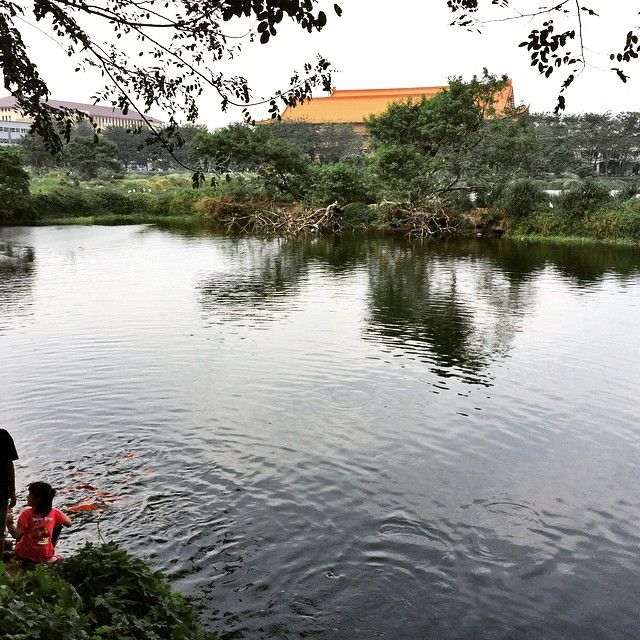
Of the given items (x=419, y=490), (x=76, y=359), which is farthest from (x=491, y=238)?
(x=419, y=490)

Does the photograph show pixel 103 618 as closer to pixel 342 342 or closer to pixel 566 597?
pixel 566 597

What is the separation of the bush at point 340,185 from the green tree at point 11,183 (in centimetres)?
2518

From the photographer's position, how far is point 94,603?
481cm

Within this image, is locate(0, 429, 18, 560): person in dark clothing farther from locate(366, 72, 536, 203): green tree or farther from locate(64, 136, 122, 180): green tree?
locate(64, 136, 122, 180): green tree

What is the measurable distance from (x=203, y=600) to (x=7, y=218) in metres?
59.3

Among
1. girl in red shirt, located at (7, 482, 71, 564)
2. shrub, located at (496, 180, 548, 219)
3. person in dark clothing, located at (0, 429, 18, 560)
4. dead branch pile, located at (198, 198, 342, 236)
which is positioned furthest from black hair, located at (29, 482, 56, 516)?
shrub, located at (496, 180, 548, 219)

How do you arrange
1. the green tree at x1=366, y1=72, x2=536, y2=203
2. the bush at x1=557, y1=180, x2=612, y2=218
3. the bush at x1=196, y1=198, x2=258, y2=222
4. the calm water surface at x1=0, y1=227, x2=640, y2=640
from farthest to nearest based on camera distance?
the bush at x1=196, y1=198, x2=258, y2=222 → the bush at x1=557, y1=180, x2=612, y2=218 → the green tree at x1=366, y1=72, x2=536, y2=203 → the calm water surface at x1=0, y1=227, x2=640, y2=640

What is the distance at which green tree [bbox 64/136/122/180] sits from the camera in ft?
282

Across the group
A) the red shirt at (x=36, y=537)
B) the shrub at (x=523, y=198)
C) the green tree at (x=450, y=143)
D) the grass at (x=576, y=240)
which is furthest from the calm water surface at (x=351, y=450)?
the shrub at (x=523, y=198)

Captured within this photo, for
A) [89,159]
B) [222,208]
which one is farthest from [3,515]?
[89,159]

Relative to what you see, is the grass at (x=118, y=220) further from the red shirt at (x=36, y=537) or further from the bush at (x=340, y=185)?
the red shirt at (x=36, y=537)

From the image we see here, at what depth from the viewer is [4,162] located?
54.7 meters

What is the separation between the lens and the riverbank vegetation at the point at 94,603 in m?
3.85

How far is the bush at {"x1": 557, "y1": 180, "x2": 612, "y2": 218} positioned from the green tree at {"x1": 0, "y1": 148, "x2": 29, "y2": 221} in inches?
1730
